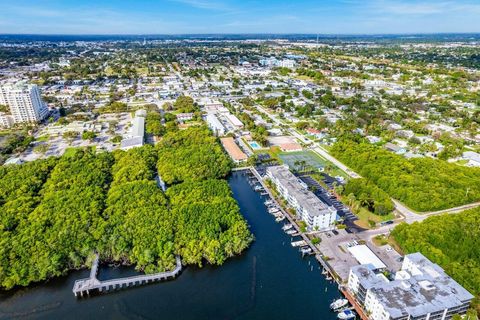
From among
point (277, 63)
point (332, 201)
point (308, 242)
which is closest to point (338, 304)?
point (308, 242)

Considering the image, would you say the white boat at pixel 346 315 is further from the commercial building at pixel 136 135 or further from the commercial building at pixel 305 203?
the commercial building at pixel 136 135

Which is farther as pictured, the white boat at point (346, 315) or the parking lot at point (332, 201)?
the parking lot at point (332, 201)

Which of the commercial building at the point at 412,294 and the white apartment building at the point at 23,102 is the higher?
the white apartment building at the point at 23,102

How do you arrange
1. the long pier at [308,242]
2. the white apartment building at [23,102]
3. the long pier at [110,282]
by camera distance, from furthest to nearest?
the white apartment building at [23,102], the long pier at [308,242], the long pier at [110,282]

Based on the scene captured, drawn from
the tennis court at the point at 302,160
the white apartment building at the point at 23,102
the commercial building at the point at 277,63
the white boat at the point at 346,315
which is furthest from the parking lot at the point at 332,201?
the commercial building at the point at 277,63

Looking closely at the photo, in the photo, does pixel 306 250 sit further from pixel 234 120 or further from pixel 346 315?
pixel 234 120

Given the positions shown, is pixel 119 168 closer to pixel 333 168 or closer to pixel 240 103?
pixel 333 168
